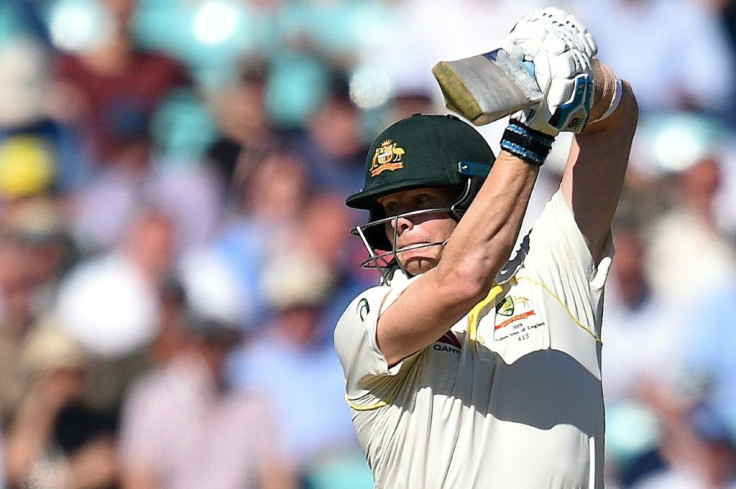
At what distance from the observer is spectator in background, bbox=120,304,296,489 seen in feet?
17.9

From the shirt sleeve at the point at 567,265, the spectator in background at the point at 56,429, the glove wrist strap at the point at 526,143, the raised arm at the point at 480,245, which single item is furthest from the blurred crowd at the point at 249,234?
the glove wrist strap at the point at 526,143

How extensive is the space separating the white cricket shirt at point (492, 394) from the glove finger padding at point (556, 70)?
0.46 metres

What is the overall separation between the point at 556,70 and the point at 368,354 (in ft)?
2.36

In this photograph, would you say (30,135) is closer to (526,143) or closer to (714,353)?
(714,353)

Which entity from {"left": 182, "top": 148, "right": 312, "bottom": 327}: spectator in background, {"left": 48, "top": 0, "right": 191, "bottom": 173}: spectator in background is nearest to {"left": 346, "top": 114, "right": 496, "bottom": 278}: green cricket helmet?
{"left": 182, "top": 148, "right": 312, "bottom": 327}: spectator in background

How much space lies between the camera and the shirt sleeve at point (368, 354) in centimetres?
240

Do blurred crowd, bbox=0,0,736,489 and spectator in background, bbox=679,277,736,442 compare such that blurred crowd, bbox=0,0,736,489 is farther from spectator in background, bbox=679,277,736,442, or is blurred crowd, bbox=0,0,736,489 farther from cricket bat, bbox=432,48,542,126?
cricket bat, bbox=432,48,542,126

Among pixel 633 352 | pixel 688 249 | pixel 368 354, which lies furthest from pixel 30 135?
pixel 368 354

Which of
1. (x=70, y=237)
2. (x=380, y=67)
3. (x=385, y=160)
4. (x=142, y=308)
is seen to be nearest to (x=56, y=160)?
(x=70, y=237)

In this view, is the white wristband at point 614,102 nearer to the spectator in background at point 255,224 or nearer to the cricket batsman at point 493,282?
the cricket batsman at point 493,282

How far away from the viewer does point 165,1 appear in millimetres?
6043

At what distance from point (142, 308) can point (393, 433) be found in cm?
330

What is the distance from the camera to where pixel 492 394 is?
245 cm

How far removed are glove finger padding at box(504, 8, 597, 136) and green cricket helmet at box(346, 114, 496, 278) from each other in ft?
1.12
